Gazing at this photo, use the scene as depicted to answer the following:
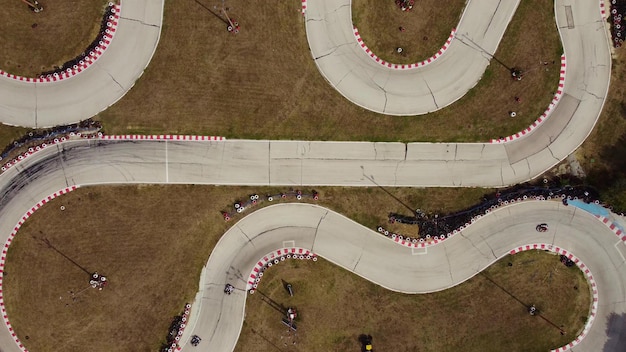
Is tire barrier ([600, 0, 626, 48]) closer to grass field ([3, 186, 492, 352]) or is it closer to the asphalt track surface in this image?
the asphalt track surface

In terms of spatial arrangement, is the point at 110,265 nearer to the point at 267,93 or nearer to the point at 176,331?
the point at 176,331

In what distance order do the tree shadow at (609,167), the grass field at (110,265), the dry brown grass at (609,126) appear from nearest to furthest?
the grass field at (110,265) → the tree shadow at (609,167) → the dry brown grass at (609,126)

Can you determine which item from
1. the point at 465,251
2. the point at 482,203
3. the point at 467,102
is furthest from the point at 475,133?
the point at 465,251

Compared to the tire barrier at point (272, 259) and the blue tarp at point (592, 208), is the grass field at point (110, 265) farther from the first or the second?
the blue tarp at point (592, 208)

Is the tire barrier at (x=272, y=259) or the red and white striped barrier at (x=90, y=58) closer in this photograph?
the tire barrier at (x=272, y=259)

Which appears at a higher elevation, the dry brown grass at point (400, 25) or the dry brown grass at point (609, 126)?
the dry brown grass at point (400, 25)

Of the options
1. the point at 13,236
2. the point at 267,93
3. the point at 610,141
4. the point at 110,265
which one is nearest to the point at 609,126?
the point at 610,141

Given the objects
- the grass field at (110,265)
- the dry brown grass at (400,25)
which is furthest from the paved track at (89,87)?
the dry brown grass at (400,25)
